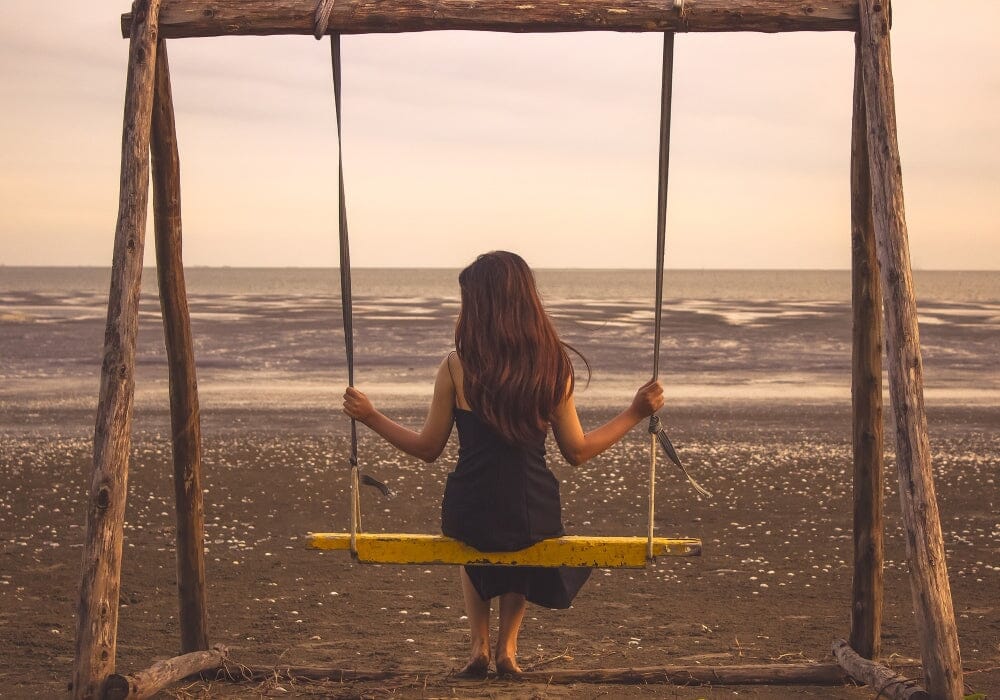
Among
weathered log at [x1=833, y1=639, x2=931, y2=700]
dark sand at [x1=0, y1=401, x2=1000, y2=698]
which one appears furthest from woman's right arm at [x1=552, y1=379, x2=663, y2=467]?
weathered log at [x1=833, y1=639, x2=931, y2=700]

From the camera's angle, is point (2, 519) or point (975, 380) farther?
point (975, 380)

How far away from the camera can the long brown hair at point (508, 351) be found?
4.30 meters

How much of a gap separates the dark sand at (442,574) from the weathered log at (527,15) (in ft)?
9.04

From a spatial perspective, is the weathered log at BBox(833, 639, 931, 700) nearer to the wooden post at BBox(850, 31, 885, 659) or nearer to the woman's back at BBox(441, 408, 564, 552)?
the wooden post at BBox(850, 31, 885, 659)

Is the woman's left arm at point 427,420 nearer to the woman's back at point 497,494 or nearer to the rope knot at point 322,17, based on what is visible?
the woman's back at point 497,494

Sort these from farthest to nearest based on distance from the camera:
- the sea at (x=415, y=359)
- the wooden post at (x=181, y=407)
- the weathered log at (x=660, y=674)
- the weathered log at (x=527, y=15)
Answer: the sea at (x=415, y=359)
the wooden post at (x=181, y=407)
the weathered log at (x=660, y=674)
the weathered log at (x=527, y=15)

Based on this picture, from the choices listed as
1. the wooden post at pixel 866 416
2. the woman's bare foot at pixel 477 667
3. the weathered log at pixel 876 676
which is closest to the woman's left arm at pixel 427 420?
the woman's bare foot at pixel 477 667

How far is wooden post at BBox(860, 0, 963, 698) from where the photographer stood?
13.4 feet

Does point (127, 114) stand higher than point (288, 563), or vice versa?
point (127, 114)

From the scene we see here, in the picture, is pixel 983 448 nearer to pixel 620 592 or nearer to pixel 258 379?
pixel 620 592

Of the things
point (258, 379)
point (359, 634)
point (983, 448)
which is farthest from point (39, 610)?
point (258, 379)

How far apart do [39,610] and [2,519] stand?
94.7 inches

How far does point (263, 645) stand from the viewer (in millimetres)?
5621

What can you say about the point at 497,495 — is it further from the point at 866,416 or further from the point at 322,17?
the point at 322,17
